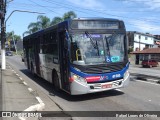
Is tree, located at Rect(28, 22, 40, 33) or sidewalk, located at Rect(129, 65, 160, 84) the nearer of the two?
sidewalk, located at Rect(129, 65, 160, 84)

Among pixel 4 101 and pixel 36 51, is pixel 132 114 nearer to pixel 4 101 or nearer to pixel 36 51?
pixel 4 101

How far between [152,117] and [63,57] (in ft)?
14.3

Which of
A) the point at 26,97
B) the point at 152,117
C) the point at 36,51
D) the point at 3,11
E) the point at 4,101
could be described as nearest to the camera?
the point at 152,117

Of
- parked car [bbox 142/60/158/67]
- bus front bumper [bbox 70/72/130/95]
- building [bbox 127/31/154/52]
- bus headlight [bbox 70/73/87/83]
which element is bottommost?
parked car [bbox 142/60/158/67]

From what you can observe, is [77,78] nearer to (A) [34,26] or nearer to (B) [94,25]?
(B) [94,25]

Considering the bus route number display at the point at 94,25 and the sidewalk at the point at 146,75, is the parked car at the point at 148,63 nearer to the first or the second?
the sidewalk at the point at 146,75

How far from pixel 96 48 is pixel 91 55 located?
32cm

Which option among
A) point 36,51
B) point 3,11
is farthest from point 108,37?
point 3,11

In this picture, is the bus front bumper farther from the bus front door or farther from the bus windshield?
the bus windshield

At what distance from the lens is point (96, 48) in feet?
34.3

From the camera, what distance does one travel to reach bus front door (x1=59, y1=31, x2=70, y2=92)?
10.6 meters

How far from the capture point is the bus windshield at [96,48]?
10242 mm

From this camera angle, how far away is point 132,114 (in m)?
8.14

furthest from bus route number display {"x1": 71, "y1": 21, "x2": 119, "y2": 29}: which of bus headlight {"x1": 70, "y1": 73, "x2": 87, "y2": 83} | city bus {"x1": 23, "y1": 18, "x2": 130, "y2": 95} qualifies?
bus headlight {"x1": 70, "y1": 73, "x2": 87, "y2": 83}
